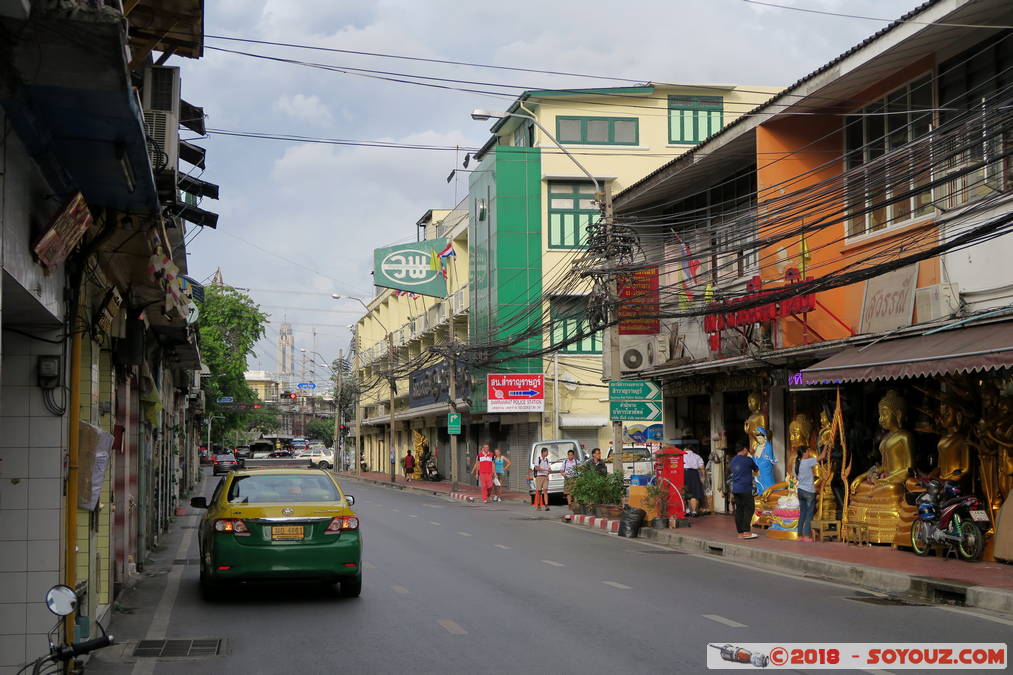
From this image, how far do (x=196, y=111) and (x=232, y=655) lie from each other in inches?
329

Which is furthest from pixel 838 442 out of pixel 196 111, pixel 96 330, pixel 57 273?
pixel 57 273

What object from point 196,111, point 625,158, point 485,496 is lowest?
point 485,496

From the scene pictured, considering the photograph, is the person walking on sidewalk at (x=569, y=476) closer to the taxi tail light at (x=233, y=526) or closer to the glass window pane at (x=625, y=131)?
the taxi tail light at (x=233, y=526)

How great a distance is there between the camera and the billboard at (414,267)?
53594 mm

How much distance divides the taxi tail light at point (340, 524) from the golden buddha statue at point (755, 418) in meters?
12.9

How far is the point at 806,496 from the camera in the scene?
19.1 m

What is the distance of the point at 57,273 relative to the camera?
8.52 m

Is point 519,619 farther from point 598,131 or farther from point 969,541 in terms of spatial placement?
point 598,131

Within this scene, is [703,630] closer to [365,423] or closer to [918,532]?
[918,532]

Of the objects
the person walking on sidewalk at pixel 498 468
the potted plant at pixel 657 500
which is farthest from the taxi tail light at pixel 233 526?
the person walking on sidewalk at pixel 498 468

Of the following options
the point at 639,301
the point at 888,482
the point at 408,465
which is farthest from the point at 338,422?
the point at 888,482

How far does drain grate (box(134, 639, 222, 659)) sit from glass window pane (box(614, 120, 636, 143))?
3911 centimetres

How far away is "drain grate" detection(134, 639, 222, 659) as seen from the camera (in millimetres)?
9633

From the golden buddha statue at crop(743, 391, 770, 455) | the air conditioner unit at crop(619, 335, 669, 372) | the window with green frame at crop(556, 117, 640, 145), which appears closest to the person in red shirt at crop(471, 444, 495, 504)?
the air conditioner unit at crop(619, 335, 669, 372)
